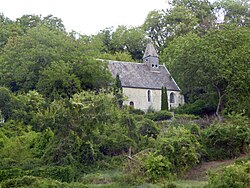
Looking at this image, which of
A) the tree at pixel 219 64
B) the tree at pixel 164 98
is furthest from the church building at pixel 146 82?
the tree at pixel 219 64

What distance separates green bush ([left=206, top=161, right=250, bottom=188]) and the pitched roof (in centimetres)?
2885

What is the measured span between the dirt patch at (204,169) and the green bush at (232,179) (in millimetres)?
4754

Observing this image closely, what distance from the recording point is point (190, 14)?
63000mm

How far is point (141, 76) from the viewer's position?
163 ft

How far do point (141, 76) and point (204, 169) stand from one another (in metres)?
25.3

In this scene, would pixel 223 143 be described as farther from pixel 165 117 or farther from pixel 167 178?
pixel 165 117

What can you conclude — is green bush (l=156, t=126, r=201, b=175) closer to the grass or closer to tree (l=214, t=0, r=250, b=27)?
the grass

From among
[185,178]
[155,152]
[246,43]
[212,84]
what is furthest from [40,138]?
[246,43]

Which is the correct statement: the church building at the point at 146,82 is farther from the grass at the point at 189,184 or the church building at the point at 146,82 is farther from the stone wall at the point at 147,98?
the grass at the point at 189,184

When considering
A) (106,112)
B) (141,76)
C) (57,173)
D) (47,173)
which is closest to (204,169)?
(106,112)

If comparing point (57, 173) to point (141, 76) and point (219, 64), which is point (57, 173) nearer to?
point (219, 64)

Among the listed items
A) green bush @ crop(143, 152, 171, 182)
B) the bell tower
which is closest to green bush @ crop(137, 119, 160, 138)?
green bush @ crop(143, 152, 171, 182)

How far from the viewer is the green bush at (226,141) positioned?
88.0 ft

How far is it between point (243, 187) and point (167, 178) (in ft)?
19.4
